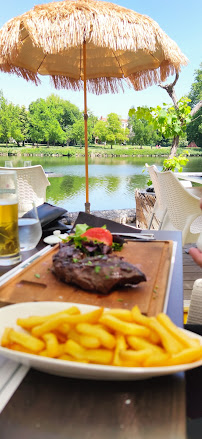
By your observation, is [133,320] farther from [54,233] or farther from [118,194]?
[118,194]

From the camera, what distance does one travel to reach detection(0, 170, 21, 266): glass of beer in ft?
3.42

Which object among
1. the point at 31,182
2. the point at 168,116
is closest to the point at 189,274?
the point at 31,182

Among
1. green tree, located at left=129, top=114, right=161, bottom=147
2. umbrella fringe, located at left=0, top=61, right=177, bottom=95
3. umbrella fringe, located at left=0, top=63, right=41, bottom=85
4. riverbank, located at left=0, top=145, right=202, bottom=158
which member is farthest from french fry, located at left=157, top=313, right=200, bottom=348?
green tree, located at left=129, top=114, right=161, bottom=147

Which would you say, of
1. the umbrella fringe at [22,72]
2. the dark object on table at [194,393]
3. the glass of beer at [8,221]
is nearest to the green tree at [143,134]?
the umbrella fringe at [22,72]

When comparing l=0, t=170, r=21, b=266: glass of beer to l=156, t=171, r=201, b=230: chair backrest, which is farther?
l=156, t=171, r=201, b=230: chair backrest

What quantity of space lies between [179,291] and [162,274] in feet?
0.19

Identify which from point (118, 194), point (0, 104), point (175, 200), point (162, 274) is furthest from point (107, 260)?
point (0, 104)

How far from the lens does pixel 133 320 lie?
1.74 ft

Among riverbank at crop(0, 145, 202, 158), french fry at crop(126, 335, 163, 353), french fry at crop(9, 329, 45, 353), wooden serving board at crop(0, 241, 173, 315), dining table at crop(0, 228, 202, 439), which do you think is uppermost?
french fry at crop(126, 335, 163, 353)

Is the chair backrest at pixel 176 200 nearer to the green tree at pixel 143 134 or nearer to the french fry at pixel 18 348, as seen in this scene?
the french fry at pixel 18 348

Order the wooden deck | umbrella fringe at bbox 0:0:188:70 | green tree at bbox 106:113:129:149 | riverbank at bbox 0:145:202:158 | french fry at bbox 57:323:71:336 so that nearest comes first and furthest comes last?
french fry at bbox 57:323:71:336, the wooden deck, umbrella fringe at bbox 0:0:188:70, riverbank at bbox 0:145:202:158, green tree at bbox 106:113:129:149

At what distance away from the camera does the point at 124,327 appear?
0.49m

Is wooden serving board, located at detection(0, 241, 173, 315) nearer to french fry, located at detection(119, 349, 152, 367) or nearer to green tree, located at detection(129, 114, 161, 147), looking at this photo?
french fry, located at detection(119, 349, 152, 367)

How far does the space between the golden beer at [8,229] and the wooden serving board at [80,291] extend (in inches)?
7.5
